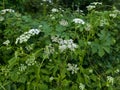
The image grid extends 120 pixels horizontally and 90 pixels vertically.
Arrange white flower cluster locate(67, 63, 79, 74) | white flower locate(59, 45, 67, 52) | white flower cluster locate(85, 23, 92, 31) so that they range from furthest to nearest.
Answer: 1. white flower cluster locate(85, 23, 92, 31)
2. white flower cluster locate(67, 63, 79, 74)
3. white flower locate(59, 45, 67, 52)

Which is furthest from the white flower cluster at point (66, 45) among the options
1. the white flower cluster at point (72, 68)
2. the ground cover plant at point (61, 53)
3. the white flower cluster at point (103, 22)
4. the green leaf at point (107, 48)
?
the white flower cluster at point (103, 22)

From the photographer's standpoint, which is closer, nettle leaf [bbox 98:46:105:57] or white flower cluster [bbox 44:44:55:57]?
white flower cluster [bbox 44:44:55:57]

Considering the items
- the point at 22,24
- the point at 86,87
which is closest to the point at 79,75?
the point at 86,87

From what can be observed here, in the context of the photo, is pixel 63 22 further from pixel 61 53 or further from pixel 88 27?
pixel 61 53

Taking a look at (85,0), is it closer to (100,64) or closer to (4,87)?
(100,64)

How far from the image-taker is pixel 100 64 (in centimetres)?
271

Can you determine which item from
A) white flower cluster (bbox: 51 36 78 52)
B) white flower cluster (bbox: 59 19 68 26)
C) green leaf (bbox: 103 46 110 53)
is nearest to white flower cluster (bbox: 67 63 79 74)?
white flower cluster (bbox: 51 36 78 52)

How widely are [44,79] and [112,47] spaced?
26.9 inches

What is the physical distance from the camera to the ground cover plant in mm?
2434

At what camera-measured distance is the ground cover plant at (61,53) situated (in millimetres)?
2434

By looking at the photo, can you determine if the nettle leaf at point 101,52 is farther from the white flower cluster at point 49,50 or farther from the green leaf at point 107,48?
the white flower cluster at point 49,50

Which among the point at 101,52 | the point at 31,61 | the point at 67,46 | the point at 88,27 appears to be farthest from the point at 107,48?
the point at 31,61

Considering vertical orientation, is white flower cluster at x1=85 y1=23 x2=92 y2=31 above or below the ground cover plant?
above

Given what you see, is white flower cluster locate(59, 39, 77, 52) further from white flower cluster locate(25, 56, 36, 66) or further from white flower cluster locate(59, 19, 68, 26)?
white flower cluster locate(59, 19, 68, 26)
